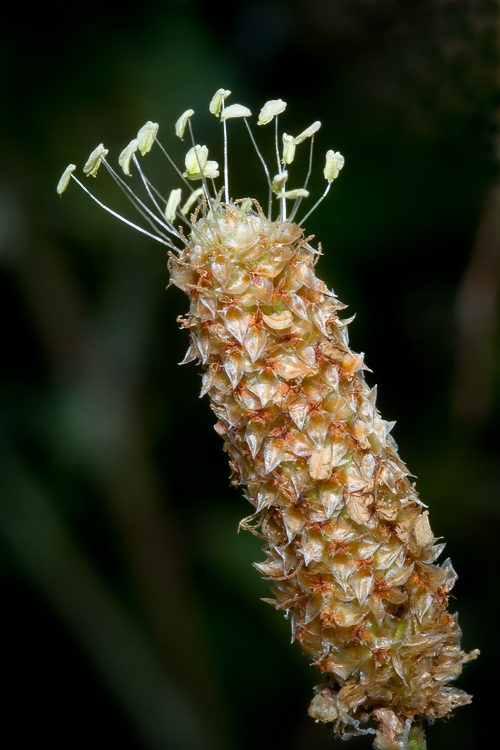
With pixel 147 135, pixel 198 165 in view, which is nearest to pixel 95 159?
pixel 147 135

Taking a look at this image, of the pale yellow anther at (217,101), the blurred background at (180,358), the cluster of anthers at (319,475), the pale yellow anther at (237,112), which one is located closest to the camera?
the cluster of anthers at (319,475)

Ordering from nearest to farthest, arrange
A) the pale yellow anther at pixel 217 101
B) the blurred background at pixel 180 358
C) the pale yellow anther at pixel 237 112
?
the pale yellow anther at pixel 237 112, the pale yellow anther at pixel 217 101, the blurred background at pixel 180 358

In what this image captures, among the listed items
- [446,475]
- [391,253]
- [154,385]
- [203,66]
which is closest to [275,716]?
[446,475]

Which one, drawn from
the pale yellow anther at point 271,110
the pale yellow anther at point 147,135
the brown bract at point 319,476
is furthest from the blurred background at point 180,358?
the brown bract at point 319,476

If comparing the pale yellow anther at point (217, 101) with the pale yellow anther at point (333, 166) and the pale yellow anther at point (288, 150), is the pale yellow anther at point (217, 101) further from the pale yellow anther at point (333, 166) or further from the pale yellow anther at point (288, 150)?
the pale yellow anther at point (333, 166)

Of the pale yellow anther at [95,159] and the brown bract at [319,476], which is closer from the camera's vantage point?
the brown bract at [319,476]

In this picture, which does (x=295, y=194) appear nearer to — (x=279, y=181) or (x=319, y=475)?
(x=279, y=181)

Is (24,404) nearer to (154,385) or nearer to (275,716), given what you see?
(154,385)
